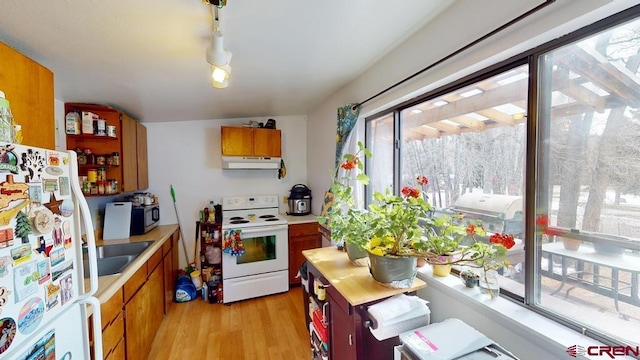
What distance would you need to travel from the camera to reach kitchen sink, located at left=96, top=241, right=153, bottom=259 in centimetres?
208

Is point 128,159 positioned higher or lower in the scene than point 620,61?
lower

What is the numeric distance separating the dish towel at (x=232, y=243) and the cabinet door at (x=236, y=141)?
3.12ft

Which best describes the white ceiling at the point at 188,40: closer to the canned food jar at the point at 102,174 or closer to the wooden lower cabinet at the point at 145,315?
the canned food jar at the point at 102,174

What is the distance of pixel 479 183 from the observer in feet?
4.29

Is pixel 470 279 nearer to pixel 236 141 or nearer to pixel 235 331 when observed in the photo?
pixel 235 331

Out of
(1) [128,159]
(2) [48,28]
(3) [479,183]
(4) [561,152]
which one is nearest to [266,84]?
(2) [48,28]

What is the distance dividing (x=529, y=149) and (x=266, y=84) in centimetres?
188

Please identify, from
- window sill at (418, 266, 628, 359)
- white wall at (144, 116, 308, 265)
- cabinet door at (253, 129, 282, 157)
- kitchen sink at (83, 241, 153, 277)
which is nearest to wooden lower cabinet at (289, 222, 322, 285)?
white wall at (144, 116, 308, 265)

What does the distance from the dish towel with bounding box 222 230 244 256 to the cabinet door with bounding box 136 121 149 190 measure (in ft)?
3.50

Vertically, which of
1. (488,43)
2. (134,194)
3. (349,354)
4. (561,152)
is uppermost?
(488,43)

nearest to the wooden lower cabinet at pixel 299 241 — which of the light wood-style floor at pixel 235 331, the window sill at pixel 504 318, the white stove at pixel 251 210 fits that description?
the white stove at pixel 251 210

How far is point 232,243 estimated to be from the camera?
8.45ft

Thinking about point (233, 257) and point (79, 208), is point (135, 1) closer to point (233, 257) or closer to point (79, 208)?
point (79, 208)

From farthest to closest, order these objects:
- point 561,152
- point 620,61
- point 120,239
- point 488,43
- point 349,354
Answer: point 120,239, point 349,354, point 488,43, point 561,152, point 620,61
